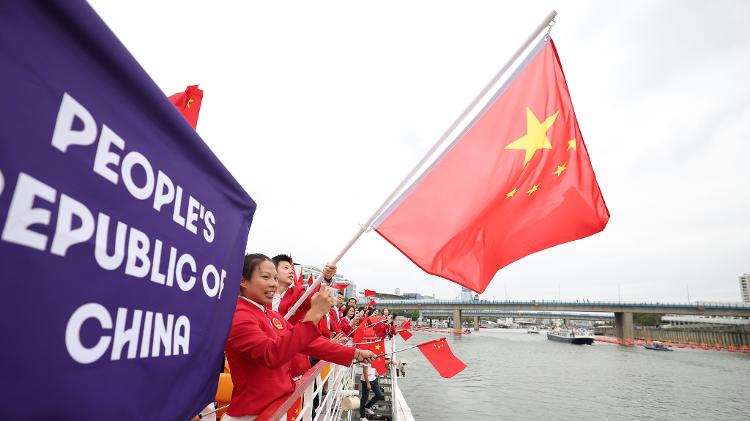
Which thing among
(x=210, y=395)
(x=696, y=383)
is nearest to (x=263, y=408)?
(x=210, y=395)

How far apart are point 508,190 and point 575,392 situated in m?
19.8

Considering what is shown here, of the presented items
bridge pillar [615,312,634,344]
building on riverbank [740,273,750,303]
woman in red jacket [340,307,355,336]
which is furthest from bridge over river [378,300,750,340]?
building on riverbank [740,273,750,303]

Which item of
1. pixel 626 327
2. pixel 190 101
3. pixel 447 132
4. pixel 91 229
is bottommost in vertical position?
pixel 626 327

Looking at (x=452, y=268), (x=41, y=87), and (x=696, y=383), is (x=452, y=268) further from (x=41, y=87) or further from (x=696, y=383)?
(x=696, y=383)

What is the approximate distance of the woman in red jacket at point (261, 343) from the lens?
1859mm

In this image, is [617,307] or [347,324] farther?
[617,307]

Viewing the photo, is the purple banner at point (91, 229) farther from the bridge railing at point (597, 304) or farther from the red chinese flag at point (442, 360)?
the bridge railing at point (597, 304)

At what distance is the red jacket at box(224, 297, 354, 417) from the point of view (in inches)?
72.7

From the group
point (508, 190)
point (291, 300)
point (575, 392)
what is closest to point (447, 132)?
point (508, 190)

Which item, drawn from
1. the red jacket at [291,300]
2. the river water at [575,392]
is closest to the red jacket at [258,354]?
the red jacket at [291,300]

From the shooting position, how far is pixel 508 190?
3.34 metres

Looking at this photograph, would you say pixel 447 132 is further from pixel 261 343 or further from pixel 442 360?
pixel 442 360

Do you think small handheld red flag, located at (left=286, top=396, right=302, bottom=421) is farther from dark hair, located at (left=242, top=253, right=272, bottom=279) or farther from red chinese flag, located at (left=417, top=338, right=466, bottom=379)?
red chinese flag, located at (left=417, top=338, right=466, bottom=379)

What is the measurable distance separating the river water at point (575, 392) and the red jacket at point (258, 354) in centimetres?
1225
